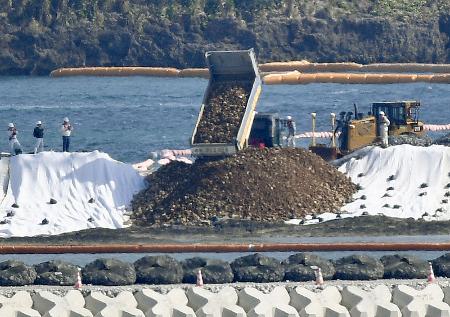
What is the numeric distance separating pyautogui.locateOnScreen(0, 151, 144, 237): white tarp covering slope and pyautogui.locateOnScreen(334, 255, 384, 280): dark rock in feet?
39.8

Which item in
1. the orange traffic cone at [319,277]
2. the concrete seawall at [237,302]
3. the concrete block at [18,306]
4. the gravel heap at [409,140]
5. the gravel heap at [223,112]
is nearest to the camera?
the concrete block at [18,306]

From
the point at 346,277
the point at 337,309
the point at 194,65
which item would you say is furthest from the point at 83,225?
the point at 194,65

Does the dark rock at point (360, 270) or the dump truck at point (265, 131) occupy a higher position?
the dark rock at point (360, 270)

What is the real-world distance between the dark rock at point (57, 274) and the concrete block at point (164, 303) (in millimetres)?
2055

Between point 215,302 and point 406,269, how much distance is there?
410 cm

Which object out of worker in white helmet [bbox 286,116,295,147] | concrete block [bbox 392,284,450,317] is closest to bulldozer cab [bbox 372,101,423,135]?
worker in white helmet [bbox 286,116,295,147]

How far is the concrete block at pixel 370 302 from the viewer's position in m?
25.9

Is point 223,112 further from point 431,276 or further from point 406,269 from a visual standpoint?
point 431,276

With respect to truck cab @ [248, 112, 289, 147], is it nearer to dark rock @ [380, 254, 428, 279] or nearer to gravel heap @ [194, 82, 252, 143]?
gravel heap @ [194, 82, 252, 143]

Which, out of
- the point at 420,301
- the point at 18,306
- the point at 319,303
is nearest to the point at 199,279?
the point at 319,303

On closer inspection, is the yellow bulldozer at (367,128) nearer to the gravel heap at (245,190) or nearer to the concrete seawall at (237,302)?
the gravel heap at (245,190)

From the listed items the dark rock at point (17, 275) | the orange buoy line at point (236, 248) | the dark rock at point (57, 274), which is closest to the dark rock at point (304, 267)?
the dark rock at point (57, 274)

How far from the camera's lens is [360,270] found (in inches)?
1134

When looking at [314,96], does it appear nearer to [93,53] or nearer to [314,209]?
[93,53]
